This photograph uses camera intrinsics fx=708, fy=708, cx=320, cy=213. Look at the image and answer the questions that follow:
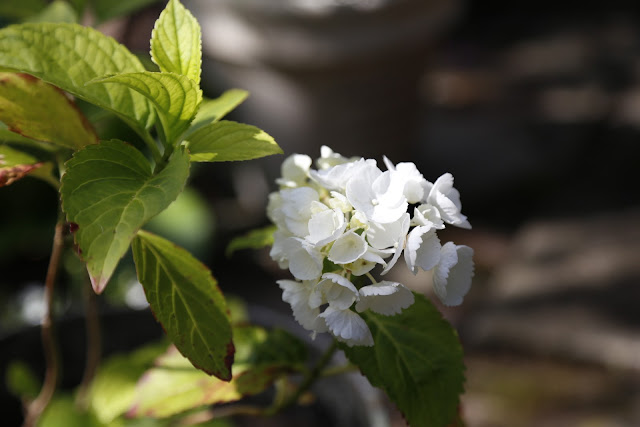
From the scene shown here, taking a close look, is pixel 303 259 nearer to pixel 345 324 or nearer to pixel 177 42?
pixel 345 324

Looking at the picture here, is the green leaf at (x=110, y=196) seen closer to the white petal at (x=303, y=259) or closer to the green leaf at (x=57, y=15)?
the white petal at (x=303, y=259)

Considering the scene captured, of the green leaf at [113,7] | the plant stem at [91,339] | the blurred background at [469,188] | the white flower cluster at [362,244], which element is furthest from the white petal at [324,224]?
the blurred background at [469,188]

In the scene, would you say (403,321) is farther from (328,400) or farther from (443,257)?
(328,400)

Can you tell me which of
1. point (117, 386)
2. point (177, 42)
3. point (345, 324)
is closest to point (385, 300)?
point (345, 324)

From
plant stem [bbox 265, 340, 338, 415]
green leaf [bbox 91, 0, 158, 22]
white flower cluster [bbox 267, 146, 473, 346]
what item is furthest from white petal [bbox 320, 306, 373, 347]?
green leaf [bbox 91, 0, 158, 22]

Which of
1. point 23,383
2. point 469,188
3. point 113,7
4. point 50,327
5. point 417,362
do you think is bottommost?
point 469,188

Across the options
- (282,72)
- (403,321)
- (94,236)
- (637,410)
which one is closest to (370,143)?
(282,72)
